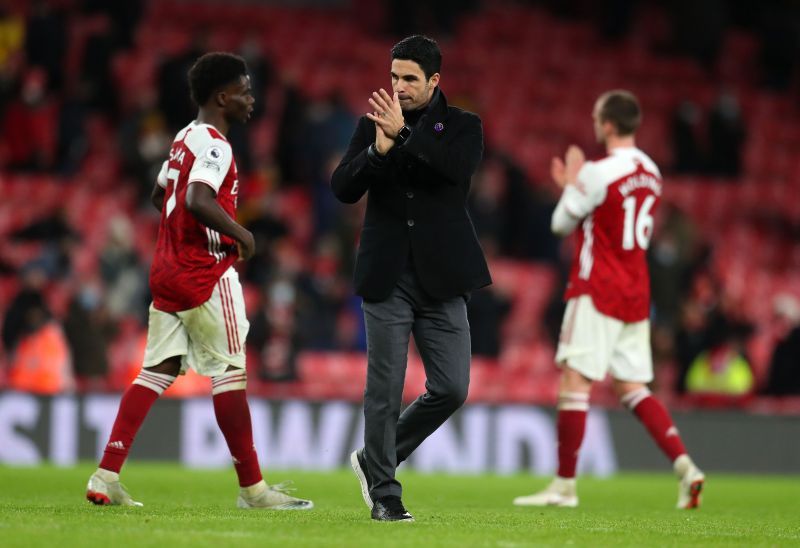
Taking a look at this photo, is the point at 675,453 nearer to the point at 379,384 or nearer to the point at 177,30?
the point at 379,384

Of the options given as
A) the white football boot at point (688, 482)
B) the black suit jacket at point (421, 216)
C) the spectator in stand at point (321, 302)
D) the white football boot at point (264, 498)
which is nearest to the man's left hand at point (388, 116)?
the black suit jacket at point (421, 216)

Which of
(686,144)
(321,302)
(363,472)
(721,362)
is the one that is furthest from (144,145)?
(363,472)

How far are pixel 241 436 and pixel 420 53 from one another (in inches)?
78.2

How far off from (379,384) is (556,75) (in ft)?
51.0

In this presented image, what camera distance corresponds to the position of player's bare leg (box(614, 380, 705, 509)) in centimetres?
847

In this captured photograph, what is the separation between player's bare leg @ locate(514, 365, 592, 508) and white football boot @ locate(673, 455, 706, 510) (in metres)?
0.61

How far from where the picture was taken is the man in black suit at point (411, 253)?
6.37 m

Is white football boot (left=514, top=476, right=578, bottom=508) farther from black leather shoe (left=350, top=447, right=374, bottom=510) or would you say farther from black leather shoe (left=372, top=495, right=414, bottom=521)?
black leather shoe (left=372, top=495, right=414, bottom=521)

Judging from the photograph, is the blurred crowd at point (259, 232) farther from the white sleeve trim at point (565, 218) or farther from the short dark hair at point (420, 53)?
the short dark hair at point (420, 53)

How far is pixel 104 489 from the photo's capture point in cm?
680

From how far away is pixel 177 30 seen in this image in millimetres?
20188

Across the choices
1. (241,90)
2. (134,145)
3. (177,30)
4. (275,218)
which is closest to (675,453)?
(241,90)

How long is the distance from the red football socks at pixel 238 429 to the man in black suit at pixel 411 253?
660 mm

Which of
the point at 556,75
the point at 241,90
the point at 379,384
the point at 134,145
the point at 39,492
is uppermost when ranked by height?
the point at 556,75
